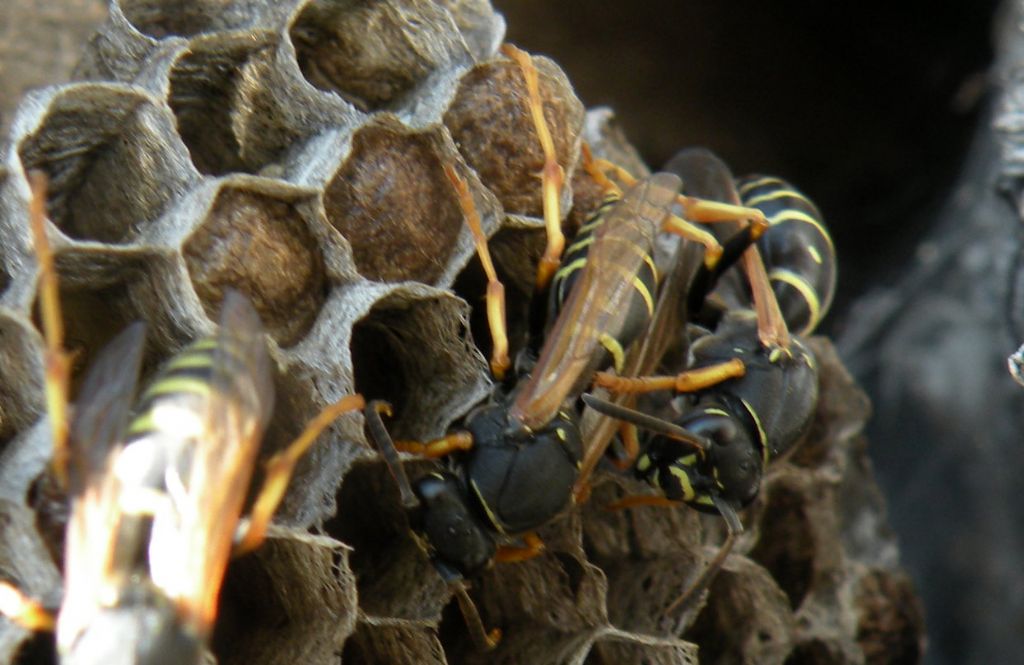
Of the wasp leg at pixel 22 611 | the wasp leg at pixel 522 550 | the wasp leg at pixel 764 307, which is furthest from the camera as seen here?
the wasp leg at pixel 764 307

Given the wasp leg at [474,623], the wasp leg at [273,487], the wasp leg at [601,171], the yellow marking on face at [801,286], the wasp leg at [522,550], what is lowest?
the wasp leg at [474,623]

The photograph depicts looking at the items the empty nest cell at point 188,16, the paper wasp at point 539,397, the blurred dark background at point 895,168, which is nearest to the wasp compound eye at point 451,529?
the paper wasp at point 539,397

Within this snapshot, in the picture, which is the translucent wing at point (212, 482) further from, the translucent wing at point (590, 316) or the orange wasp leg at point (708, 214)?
the orange wasp leg at point (708, 214)

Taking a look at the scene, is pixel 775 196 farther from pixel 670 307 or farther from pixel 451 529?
pixel 451 529

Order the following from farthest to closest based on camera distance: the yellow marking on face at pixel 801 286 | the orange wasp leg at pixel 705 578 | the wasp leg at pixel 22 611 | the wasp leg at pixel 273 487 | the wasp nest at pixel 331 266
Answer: the yellow marking on face at pixel 801 286, the orange wasp leg at pixel 705 578, the wasp nest at pixel 331 266, the wasp leg at pixel 273 487, the wasp leg at pixel 22 611

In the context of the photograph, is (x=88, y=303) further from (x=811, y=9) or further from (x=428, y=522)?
(x=811, y=9)

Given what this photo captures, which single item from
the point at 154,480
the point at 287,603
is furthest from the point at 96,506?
the point at 287,603

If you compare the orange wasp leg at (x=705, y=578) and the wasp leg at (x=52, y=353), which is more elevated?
the wasp leg at (x=52, y=353)
